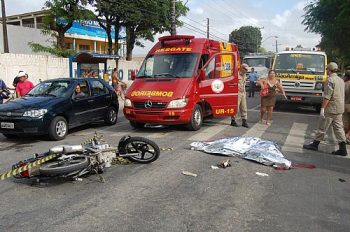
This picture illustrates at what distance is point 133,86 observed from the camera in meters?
10.8

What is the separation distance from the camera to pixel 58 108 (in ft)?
31.7

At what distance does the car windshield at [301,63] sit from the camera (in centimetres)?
1515

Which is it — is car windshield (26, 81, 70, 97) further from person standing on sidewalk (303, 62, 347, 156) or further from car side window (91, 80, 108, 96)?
person standing on sidewalk (303, 62, 347, 156)

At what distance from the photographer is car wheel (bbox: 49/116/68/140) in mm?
9410

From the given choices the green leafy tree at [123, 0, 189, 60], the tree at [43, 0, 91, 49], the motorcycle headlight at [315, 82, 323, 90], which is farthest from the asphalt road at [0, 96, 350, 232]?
the green leafy tree at [123, 0, 189, 60]

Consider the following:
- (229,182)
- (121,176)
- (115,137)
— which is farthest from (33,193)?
(115,137)

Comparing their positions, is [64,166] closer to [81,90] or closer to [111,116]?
[81,90]

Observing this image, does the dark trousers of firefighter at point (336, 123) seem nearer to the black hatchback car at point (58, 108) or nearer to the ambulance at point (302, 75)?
the black hatchback car at point (58, 108)

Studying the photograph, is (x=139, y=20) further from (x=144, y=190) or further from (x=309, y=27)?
(x=144, y=190)

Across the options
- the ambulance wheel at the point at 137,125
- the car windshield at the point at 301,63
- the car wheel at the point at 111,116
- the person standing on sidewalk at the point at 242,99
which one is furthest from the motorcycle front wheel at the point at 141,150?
the car windshield at the point at 301,63

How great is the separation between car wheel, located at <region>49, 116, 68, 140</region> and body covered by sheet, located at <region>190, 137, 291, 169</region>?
10.8 feet

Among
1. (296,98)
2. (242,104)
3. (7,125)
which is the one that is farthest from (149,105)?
(296,98)

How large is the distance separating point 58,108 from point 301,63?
971 cm

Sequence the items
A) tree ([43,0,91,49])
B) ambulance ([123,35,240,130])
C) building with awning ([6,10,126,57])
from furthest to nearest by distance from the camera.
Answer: building with awning ([6,10,126,57])
tree ([43,0,91,49])
ambulance ([123,35,240,130])
